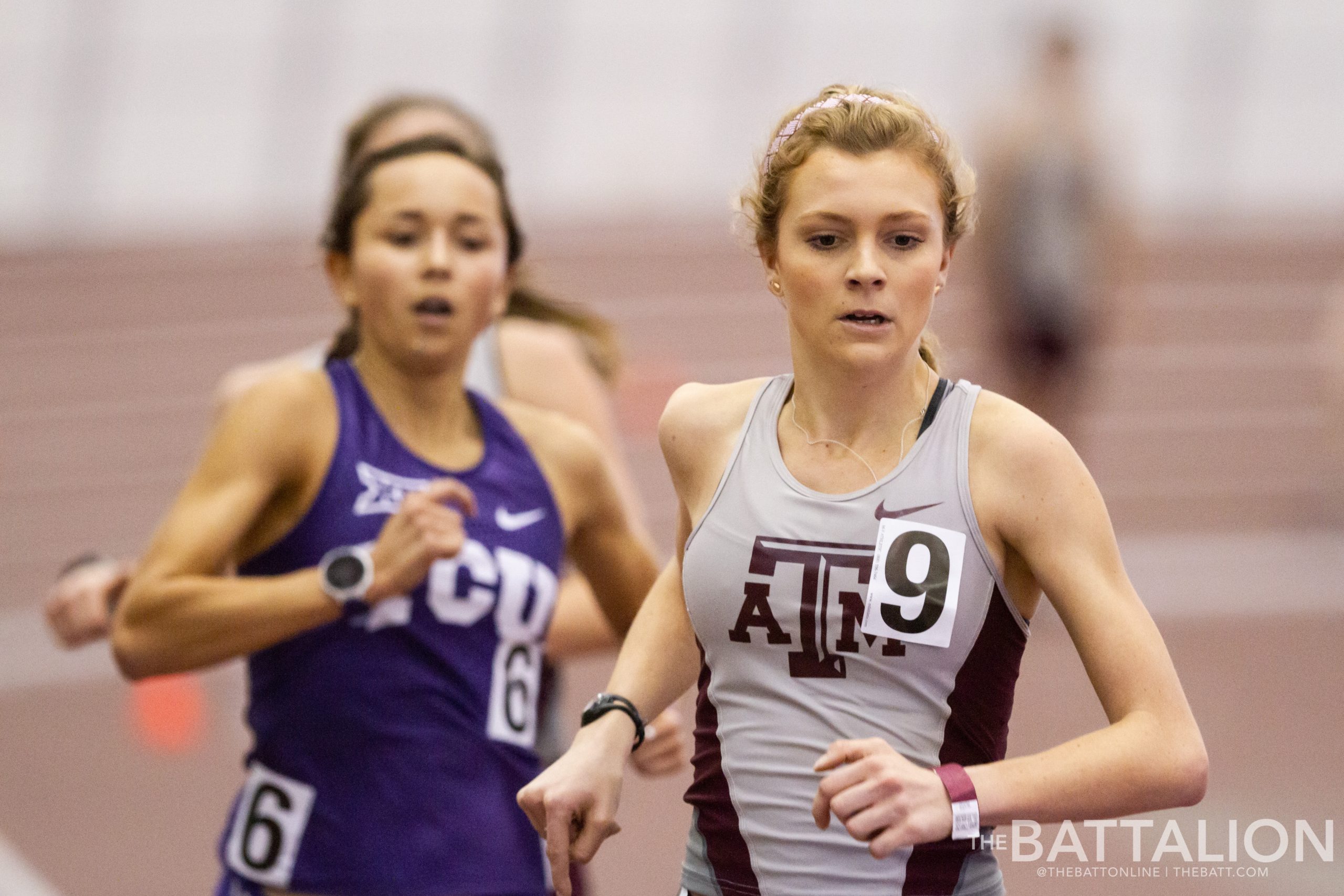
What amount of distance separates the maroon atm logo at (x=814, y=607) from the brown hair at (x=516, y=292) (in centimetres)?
141

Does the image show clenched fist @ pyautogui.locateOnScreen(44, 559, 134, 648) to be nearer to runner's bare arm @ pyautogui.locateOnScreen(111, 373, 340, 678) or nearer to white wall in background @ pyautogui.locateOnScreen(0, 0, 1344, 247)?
runner's bare arm @ pyautogui.locateOnScreen(111, 373, 340, 678)

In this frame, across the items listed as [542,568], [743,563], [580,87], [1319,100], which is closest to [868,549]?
[743,563]

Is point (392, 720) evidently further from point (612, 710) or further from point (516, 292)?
point (516, 292)

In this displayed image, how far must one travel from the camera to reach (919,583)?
1.92 meters

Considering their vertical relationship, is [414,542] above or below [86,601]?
above

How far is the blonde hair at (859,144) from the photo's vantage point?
1964 millimetres

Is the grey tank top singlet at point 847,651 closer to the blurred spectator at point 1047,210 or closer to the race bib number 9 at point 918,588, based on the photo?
the race bib number 9 at point 918,588

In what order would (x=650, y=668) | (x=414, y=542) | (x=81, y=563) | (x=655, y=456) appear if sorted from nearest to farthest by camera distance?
1. (x=650, y=668)
2. (x=414, y=542)
3. (x=81, y=563)
4. (x=655, y=456)

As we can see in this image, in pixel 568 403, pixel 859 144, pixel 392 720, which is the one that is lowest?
pixel 392 720

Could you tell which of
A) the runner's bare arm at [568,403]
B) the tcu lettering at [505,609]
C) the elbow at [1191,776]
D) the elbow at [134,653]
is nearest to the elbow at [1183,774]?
the elbow at [1191,776]

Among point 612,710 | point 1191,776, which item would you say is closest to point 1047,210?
point 612,710

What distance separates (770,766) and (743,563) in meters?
0.23

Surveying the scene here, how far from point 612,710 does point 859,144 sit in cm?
74

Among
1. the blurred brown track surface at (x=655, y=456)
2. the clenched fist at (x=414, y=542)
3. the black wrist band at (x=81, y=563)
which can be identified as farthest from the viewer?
the blurred brown track surface at (x=655, y=456)
